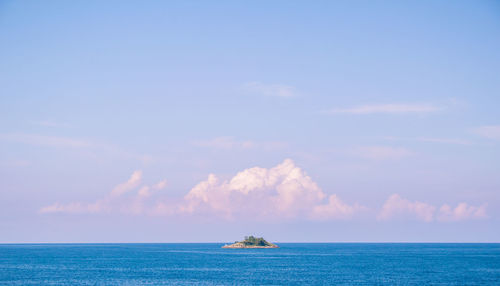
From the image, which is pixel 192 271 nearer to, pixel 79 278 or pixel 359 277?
pixel 79 278

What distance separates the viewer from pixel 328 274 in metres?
133

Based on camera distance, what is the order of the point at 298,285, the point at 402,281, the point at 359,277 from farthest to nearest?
the point at 359,277 < the point at 402,281 < the point at 298,285

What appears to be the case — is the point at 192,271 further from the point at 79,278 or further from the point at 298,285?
the point at 298,285

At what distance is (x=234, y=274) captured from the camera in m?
132

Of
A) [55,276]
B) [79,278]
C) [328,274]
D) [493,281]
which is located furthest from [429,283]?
[55,276]

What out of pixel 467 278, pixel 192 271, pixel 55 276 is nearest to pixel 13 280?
pixel 55 276

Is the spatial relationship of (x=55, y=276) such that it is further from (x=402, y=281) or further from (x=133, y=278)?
(x=402, y=281)

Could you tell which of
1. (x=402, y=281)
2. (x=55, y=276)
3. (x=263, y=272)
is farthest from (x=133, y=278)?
(x=402, y=281)

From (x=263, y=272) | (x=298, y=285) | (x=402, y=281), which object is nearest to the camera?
(x=298, y=285)

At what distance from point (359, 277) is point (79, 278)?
214ft

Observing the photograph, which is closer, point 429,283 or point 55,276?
point 429,283

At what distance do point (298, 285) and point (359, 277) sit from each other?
2394 centimetres

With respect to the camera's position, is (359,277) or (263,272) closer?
(359,277)

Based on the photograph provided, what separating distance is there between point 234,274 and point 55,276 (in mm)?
43028
